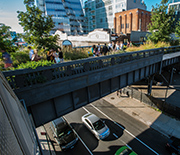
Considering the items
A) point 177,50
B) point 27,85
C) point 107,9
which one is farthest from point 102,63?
point 107,9

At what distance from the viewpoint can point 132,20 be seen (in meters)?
48.8

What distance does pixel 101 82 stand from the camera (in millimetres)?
9203

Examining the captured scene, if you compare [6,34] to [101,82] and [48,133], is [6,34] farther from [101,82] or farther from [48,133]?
[48,133]

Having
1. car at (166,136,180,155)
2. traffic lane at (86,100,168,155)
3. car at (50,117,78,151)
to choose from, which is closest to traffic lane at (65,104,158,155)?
traffic lane at (86,100,168,155)

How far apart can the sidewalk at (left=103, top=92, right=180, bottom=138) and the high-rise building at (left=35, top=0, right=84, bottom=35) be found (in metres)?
57.3

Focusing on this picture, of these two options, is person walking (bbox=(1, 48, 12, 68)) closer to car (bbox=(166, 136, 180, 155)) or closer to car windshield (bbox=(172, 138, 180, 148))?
car (bbox=(166, 136, 180, 155))

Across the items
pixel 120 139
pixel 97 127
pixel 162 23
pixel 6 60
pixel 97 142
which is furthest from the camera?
pixel 162 23

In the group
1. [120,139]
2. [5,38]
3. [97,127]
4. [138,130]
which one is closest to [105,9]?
[5,38]

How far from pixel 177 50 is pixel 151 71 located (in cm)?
1042

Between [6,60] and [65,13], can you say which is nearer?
[6,60]

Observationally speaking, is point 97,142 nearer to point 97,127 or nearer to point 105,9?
point 97,127

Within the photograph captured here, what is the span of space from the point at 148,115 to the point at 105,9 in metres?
63.2

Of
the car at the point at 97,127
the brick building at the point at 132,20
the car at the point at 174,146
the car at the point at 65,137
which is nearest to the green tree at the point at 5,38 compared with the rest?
the car at the point at 65,137

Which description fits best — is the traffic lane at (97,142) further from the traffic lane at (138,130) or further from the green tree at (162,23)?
the green tree at (162,23)
